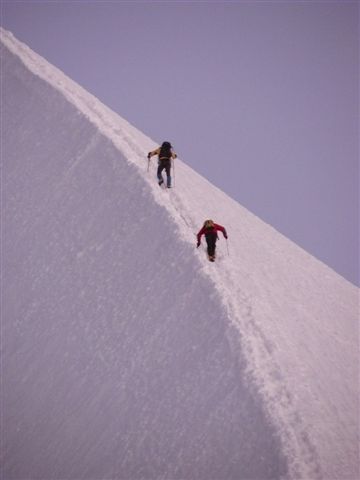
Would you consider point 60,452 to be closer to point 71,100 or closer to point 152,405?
point 152,405

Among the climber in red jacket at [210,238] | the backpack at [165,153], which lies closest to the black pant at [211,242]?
the climber in red jacket at [210,238]

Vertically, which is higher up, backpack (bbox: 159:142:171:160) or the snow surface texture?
backpack (bbox: 159:142:171:160)

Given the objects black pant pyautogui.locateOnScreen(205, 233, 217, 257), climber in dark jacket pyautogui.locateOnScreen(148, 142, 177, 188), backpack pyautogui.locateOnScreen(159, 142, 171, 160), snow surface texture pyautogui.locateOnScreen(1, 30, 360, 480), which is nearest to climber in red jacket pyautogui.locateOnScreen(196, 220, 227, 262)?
black pant pyautogui.locateOnScreen(205, 233, 217, 257)

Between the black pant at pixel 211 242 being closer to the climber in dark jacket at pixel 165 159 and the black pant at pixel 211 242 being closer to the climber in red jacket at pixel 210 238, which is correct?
the climber in red jacket at pixel 210 238

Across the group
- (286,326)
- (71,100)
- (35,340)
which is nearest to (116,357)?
(35,340)

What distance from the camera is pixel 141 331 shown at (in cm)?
644

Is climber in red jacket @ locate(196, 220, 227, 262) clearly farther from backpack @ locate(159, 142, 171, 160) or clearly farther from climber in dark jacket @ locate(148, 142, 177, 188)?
→ backpack @ locate(159, 142, 171, 160)

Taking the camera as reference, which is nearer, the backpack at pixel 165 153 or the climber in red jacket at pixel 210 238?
the climber in red jacket at pixel 210 238

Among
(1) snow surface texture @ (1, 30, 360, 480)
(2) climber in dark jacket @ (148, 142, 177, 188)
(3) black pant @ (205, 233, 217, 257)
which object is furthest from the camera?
(2) climber in dark jacket @ (148, 142, 177, 188)

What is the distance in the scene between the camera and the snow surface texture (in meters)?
5.09

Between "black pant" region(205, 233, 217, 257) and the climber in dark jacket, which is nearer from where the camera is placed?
"black pant" region(205, 233, 217, 257)

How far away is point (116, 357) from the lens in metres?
6.44

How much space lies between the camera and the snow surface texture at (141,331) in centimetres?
509

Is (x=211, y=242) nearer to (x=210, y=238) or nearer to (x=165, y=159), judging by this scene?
(x=210, y=238)
